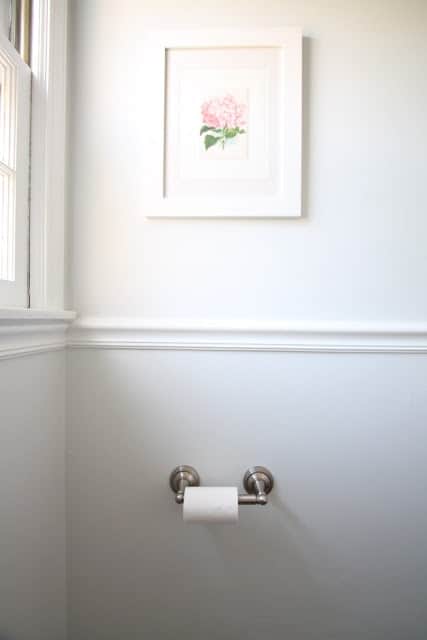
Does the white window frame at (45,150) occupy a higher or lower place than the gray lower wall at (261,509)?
higher

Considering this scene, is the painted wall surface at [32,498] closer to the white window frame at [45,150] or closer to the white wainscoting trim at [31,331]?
the white wainscoting trim at [31,331]

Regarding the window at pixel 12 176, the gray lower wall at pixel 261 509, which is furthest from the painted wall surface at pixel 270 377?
the window at pixel 12 176

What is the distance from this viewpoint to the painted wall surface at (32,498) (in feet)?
2.00

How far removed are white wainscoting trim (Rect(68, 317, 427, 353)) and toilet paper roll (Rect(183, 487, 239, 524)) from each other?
1.09 feet

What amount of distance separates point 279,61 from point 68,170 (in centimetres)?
58

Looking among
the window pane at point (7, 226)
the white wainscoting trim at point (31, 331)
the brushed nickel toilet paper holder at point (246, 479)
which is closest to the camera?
the white wainscoting trim at point (31, 331)

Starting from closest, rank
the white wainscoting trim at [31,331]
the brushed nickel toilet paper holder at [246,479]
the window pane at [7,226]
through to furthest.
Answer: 1. the white wainscoting trim at [31,331]
2. the window pane at [7,226]
3. the brushed nickel toilet paper holder at [246,479]

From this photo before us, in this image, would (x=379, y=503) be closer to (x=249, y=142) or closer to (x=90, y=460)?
(x=90, y=460)

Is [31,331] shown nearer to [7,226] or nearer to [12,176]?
[7,226]

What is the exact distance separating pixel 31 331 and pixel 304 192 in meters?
0.70

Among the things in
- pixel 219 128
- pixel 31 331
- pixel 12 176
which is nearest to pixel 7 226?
pixel 12 176

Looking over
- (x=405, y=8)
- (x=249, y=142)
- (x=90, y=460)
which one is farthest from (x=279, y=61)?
(x=90, y=460)

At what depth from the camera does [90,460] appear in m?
0.83

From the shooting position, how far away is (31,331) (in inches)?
26.3
